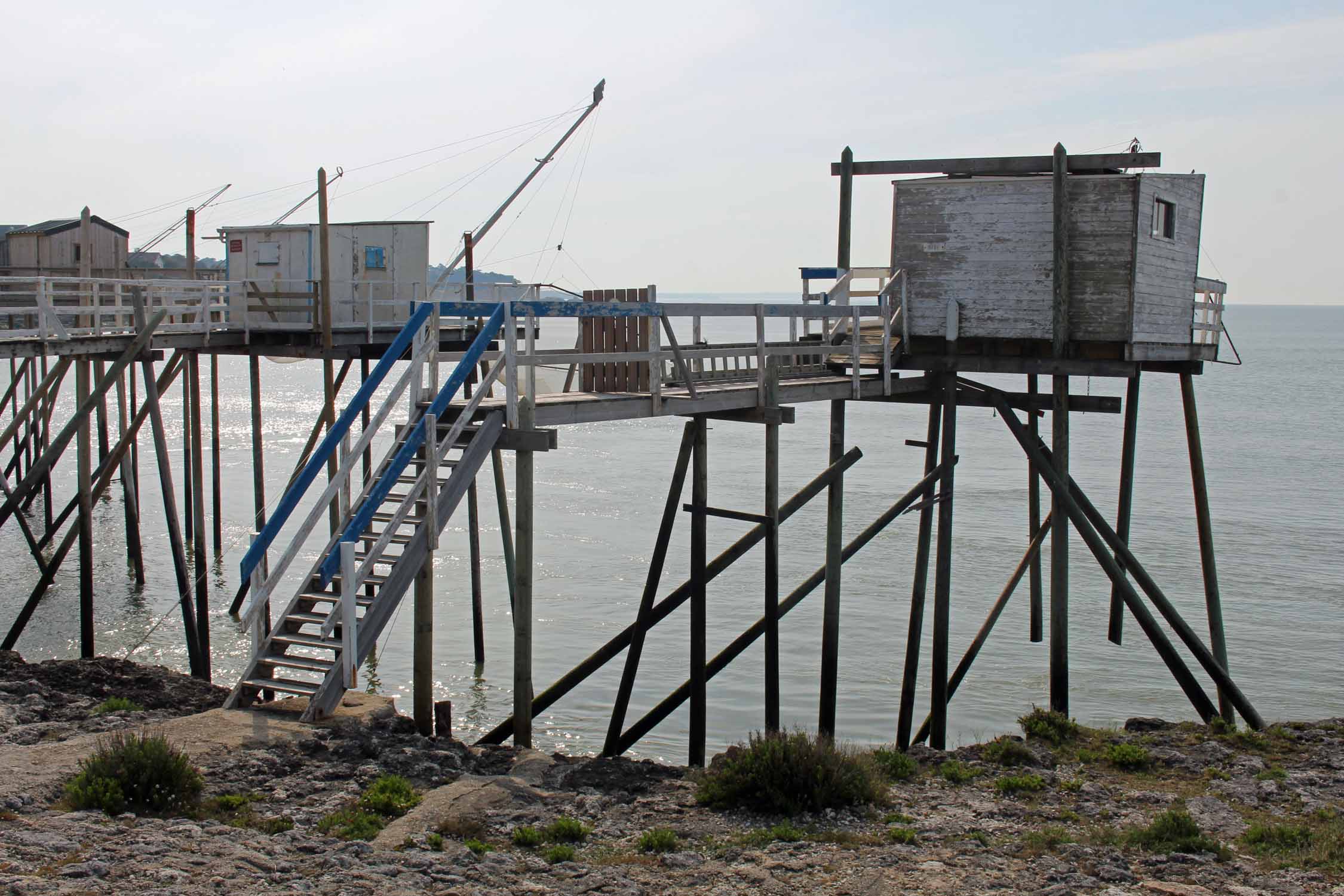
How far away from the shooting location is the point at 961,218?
15.8 metres

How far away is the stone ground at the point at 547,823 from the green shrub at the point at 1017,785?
68 mm

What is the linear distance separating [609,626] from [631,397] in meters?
10.4

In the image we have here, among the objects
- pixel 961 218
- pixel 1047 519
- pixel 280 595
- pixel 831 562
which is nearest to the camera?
pixel 831 562

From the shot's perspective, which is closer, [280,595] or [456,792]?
[456,792]

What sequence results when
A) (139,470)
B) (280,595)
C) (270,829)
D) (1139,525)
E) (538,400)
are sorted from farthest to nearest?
(139,470) < (1139,525) < (280,595) < (538,400) < (270,829)

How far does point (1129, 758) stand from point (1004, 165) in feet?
24.0

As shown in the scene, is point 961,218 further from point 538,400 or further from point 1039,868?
point 1039,868

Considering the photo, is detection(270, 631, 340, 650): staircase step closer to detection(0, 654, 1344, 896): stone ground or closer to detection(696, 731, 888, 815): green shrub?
detection(0, 654, 1344, 896): stone ground

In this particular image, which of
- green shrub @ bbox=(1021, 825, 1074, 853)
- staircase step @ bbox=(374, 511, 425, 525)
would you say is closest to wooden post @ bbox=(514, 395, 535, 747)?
staircase step @ bbox=(374, 511, 425, 525)

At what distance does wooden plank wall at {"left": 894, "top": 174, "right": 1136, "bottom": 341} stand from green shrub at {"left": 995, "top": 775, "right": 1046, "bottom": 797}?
246 inches

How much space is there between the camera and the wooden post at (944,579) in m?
15.2

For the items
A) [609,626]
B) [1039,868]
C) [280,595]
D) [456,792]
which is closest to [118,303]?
[280,595]

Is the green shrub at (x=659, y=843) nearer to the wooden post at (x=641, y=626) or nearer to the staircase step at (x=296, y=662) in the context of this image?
the staircase step at (x=296, y=662)

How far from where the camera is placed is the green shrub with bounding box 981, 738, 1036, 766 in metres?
11.9
